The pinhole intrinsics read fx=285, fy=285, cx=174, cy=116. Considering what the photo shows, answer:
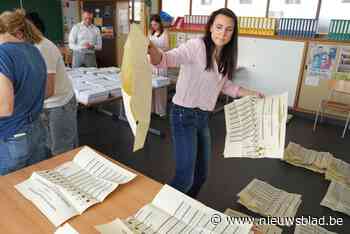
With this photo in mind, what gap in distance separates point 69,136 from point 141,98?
4.95ft

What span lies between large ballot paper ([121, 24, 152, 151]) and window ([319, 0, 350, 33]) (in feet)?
13.6

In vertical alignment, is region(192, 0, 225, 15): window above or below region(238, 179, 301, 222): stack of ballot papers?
above

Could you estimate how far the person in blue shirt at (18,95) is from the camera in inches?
44.7

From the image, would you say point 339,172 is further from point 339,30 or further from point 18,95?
point 18,95

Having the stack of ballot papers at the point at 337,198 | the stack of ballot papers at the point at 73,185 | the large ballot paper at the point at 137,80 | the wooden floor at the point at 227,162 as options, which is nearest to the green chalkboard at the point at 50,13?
the wooden floor at the point at 227,162

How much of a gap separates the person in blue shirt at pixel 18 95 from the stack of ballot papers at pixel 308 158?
95.0 inches

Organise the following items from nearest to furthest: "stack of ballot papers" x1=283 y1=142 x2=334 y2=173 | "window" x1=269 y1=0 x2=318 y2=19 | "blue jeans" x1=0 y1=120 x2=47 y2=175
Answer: "blue jeans" x1=0 y1=120 x2=47 y2=175
"stack of ballot papers" x1=283 y1=142 x2=334 y2=173
"window" x1=269 y1=0 x2=318 y2=19

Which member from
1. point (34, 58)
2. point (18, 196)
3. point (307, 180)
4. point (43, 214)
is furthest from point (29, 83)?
point (307, 180)

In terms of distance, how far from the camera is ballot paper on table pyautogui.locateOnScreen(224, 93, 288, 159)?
123 cm

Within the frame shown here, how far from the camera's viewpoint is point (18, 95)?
48.8 inches

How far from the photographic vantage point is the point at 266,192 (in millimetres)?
2340

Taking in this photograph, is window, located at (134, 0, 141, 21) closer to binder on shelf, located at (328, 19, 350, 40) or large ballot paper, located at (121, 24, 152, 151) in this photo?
large ballot paper, located at (121, 24, 152, 151)

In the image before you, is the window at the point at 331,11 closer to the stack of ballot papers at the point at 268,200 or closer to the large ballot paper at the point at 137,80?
the stack of ballot papers at the point at 268,200

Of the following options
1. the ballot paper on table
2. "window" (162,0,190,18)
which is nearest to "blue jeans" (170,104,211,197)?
the ballot paper on table
